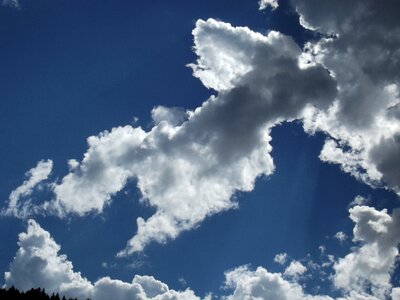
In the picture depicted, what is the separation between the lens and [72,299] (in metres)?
200

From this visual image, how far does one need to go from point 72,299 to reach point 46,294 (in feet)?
35.1

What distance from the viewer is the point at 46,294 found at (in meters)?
192

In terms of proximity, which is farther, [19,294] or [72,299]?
[72,299]

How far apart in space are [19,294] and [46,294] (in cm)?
926

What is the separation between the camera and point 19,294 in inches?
7362

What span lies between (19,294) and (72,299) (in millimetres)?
19814
